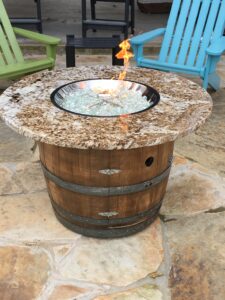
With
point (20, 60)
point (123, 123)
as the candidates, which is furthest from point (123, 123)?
point (20, 60)

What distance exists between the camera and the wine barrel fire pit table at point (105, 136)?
185 centimetres

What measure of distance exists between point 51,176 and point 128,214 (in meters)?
0.49

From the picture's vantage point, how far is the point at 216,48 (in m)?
3.76

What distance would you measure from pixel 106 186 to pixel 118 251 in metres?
0.45

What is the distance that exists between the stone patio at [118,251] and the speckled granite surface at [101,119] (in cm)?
76

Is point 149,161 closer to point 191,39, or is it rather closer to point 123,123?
point 123,123

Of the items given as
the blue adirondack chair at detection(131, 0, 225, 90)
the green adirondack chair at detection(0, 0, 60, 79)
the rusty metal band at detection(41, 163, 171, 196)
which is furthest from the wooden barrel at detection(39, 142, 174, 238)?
the blue adirondack chair at detection(131, 0, 225, 90)

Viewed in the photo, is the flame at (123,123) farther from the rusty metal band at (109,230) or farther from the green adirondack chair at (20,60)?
the green adirondack chair at (20,60)

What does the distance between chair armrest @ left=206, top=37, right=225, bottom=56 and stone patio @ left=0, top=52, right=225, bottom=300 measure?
1.33 metres

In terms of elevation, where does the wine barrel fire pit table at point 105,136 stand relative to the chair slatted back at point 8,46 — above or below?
above

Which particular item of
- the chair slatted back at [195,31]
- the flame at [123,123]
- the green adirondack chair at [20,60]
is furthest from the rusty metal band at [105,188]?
the chair slatted back at [195,31]

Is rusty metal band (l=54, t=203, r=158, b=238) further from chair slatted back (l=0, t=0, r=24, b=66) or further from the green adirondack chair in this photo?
chair slatted back (l=0, t=0, r=24, b=66)

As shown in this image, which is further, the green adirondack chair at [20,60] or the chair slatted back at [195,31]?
the chair slatted back at [195,31]

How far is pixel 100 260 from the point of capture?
2.17m
